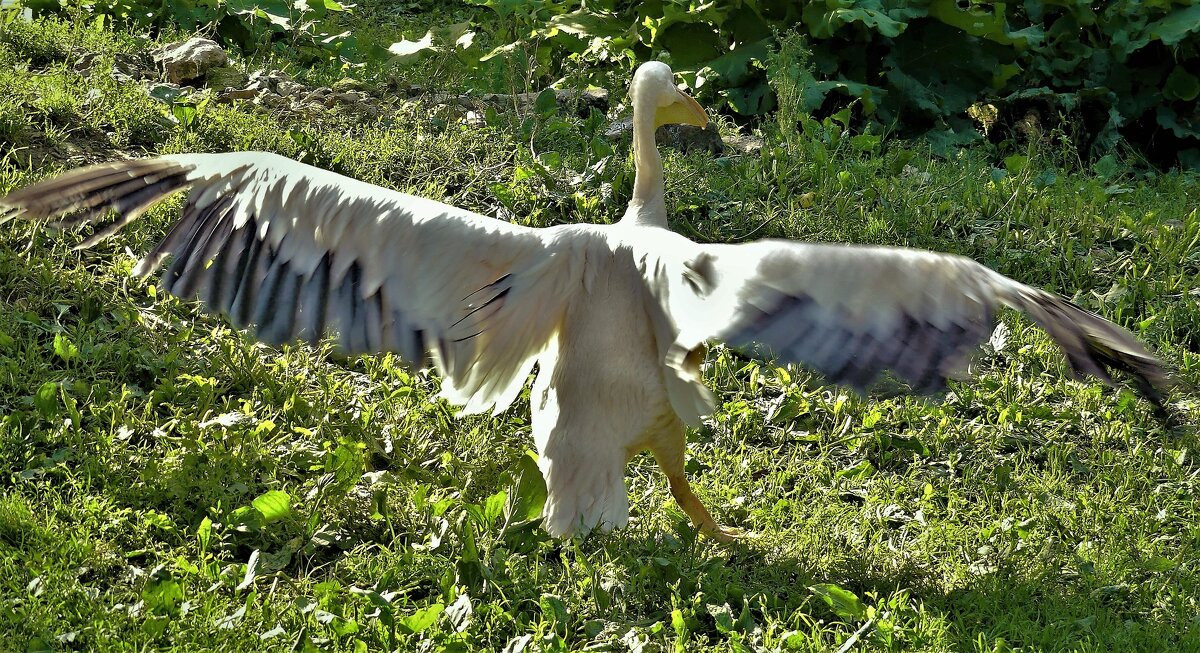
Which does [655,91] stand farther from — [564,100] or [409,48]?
[409,48]

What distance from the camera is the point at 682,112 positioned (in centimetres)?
468

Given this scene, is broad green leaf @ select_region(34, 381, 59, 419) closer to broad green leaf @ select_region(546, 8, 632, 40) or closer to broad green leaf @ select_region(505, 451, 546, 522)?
broad green leaf @ select_region(505, 451, 546, 522)

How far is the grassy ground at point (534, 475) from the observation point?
3.41 metres

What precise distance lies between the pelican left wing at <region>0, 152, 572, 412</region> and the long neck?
2.05ft

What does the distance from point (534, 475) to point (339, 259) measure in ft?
2.91

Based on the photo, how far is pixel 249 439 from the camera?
163 inches

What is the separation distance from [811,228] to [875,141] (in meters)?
0.88

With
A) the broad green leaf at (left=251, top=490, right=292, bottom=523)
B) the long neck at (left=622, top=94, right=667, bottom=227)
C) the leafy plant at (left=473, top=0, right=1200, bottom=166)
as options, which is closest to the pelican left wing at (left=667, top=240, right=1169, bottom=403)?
the long neck at (left=622, top=94, right=667, bottom=227)

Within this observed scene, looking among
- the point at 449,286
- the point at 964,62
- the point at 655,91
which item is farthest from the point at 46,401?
the point at 964,62

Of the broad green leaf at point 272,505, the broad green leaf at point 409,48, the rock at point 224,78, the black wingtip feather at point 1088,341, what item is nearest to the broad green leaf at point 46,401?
the broad green leaf at point 272,505

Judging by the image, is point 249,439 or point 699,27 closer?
point 249,439

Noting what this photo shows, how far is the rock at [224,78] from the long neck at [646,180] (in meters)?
3.03

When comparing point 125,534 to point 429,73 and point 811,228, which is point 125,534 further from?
point 429,73

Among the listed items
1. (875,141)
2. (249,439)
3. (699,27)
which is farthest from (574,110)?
(249,439)
